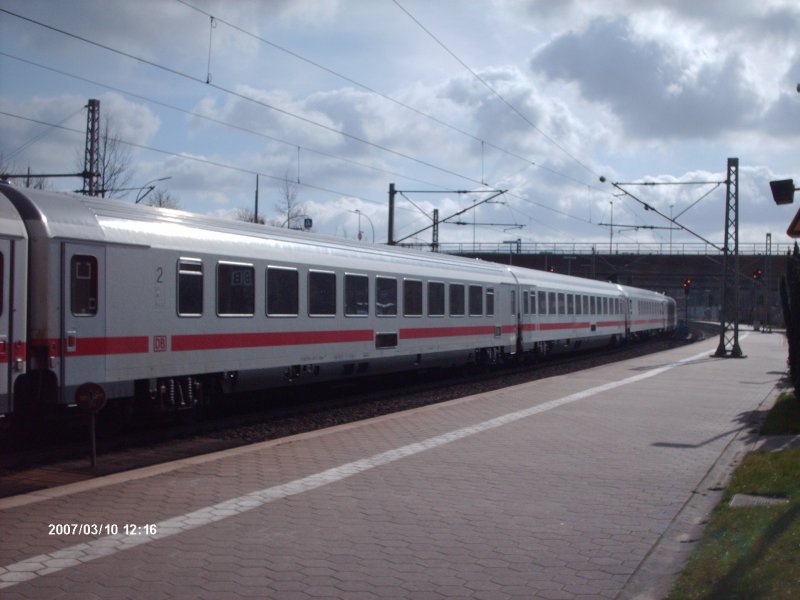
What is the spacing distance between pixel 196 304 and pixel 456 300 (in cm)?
1056

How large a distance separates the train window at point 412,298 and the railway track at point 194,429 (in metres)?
1.82

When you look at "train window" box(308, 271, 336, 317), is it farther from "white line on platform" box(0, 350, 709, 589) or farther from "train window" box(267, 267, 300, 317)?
"white line on platform" box(0, 350, 709, 589)

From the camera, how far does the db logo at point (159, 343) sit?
39.6 ft

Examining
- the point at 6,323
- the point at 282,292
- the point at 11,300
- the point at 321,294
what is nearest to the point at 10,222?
the point at 11,300

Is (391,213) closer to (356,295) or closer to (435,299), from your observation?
(435,299)

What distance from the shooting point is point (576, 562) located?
6.37 meters

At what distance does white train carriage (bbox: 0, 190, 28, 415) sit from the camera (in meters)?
9.80

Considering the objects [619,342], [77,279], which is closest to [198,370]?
[77,279]

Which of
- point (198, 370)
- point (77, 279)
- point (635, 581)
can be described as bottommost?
point (635, 581)

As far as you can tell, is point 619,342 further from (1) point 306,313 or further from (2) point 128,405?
(2) point 128,405

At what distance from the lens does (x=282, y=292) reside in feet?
49.3

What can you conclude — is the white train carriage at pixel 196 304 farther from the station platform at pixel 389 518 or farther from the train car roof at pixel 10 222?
the station platform at pixel 389 518

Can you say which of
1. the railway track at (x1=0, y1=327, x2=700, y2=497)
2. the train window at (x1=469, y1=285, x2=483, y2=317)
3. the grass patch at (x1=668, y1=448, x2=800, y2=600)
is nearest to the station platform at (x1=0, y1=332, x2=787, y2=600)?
the grass patch at (x1=668, y1=448, x2=800, y2=600)

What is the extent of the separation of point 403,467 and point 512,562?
3.48 meters
